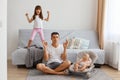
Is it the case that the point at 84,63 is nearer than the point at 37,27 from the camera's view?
Yes

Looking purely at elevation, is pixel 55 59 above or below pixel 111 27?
below

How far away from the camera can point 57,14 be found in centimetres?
522

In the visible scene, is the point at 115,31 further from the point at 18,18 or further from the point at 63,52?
the point at 18,18

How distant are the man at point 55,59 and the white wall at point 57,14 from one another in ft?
4.23

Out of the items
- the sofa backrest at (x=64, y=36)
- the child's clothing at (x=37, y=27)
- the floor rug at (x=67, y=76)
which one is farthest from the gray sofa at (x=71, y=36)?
the floor rug at (x=67, y=76)

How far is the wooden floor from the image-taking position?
3717 millimetres

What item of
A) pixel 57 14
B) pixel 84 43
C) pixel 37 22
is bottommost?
pixel 84 43

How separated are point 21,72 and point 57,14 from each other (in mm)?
1818

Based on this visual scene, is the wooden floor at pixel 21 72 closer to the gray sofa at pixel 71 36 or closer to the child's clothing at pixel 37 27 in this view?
the gray sofa at pixel 71 36

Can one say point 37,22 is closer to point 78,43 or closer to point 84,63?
point 78,43

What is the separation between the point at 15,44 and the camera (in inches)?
205
